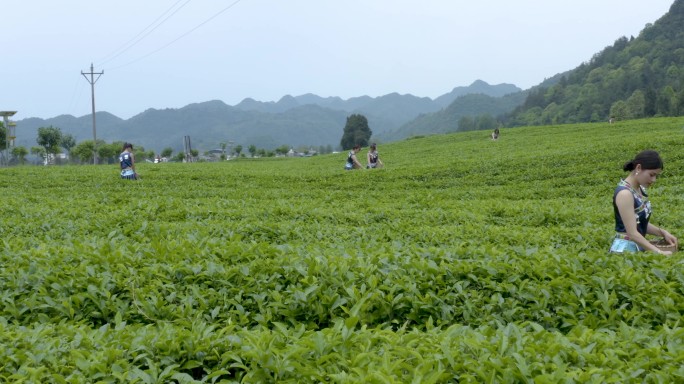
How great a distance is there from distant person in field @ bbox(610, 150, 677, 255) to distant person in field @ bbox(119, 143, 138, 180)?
48.8 ft

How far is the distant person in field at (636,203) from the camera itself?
626 centimetres

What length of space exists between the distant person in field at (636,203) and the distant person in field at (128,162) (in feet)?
48.8

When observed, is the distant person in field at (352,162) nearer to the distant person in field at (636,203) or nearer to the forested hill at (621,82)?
the distant person in field at (636,203)

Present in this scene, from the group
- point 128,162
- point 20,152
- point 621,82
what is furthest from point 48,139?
point 621,82

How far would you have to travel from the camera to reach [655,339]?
359 centimetres

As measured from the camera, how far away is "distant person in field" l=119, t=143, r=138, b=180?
59.3ft

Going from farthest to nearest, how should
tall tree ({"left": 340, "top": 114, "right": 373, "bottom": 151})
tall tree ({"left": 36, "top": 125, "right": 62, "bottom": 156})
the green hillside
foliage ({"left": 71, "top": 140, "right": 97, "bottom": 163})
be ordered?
1. tall tree ({"left": 340, "top": 114, "right": 373, "bottom": 151})
2. tall tree ({"left": 36, "top": 125, "right": 62, "bottom": 156})
3. foliage ({"left": 71, "top": 140, "right": 97, "bottom": 163})
4. the green hillside

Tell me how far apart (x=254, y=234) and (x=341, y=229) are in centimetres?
160

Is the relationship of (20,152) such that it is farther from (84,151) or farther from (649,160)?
(649,160)

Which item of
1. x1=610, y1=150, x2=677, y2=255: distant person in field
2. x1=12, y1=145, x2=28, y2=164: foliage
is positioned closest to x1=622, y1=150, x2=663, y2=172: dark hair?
x1=610, y1=150, x2=677, y2=255: distant person in field

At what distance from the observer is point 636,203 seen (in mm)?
6469

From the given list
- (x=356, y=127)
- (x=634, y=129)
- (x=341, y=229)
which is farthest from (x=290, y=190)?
(x=356, y=127)

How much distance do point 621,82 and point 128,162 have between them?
104 metres

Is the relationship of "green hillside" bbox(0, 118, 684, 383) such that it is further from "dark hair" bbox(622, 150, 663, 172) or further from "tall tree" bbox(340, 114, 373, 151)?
"tall tree" bbox(340, 114, 373, 151)
